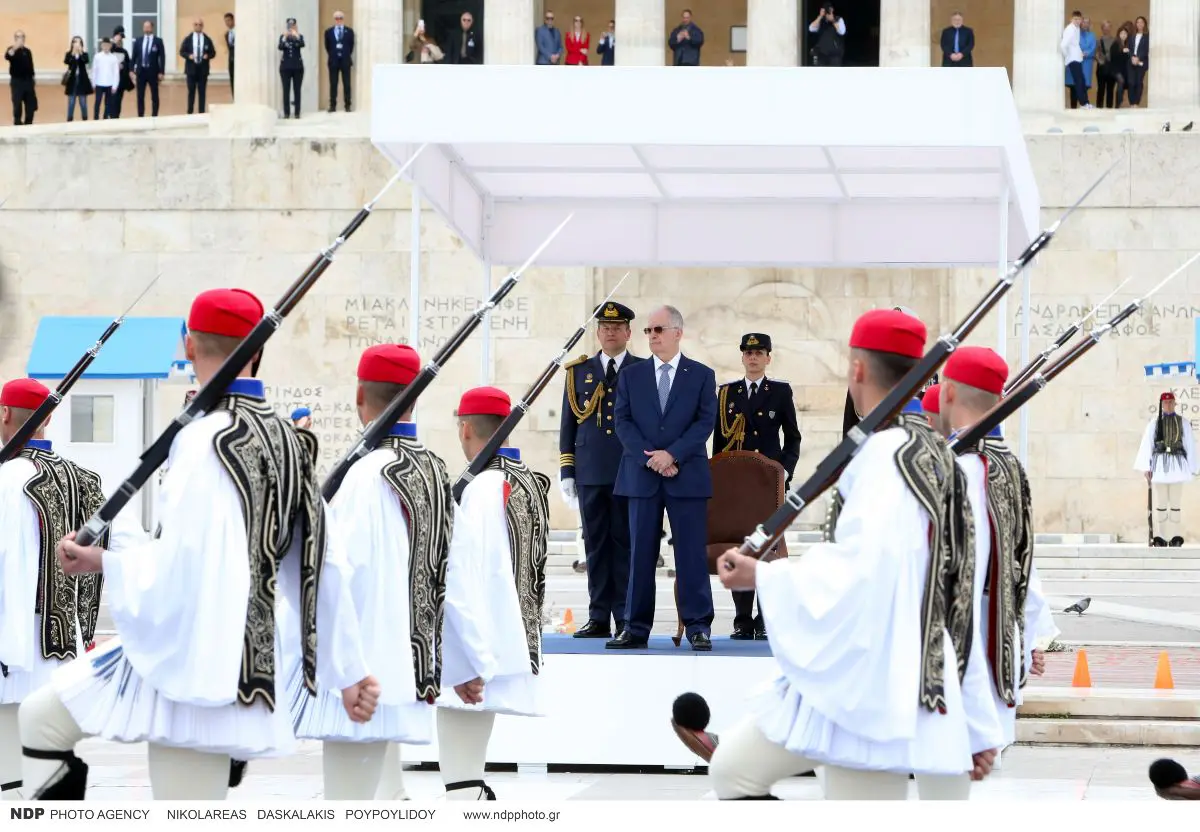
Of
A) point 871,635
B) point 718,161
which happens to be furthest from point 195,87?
point 871,635

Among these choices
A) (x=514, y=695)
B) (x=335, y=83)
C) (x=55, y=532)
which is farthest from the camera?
(x=335, y=83)

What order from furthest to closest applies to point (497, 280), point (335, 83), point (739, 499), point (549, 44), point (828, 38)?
1. point (549, 44)
2. point (335, 83)
3. point (828, 38)
4. point (497, 280)
5. point (739, 499)

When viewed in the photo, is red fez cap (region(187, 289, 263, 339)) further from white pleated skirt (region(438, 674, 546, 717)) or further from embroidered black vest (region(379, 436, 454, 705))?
white pleated skirt (region(438, 674, 546, 717))

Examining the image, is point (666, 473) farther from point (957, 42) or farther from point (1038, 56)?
point (1038, 56)

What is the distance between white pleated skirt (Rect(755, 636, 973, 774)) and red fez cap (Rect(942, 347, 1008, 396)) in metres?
1.51

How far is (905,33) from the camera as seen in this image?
29312 millimetres

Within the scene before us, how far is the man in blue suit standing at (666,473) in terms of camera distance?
9.50 m

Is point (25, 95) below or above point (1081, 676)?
above

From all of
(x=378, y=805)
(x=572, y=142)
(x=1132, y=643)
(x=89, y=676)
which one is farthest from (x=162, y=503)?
(x=1132, y=643)

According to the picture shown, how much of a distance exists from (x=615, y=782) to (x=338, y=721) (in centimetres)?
315

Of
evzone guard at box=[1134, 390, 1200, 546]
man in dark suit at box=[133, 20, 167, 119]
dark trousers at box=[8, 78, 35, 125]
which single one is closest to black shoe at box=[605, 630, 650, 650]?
evzone guard at box=[1134, 390, 1200, 546]

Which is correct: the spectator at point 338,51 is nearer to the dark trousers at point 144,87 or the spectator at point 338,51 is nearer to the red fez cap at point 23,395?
the dark trousers at point 144,87

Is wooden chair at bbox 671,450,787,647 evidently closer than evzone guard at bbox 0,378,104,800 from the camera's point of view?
No

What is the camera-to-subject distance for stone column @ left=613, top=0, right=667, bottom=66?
2945cm
